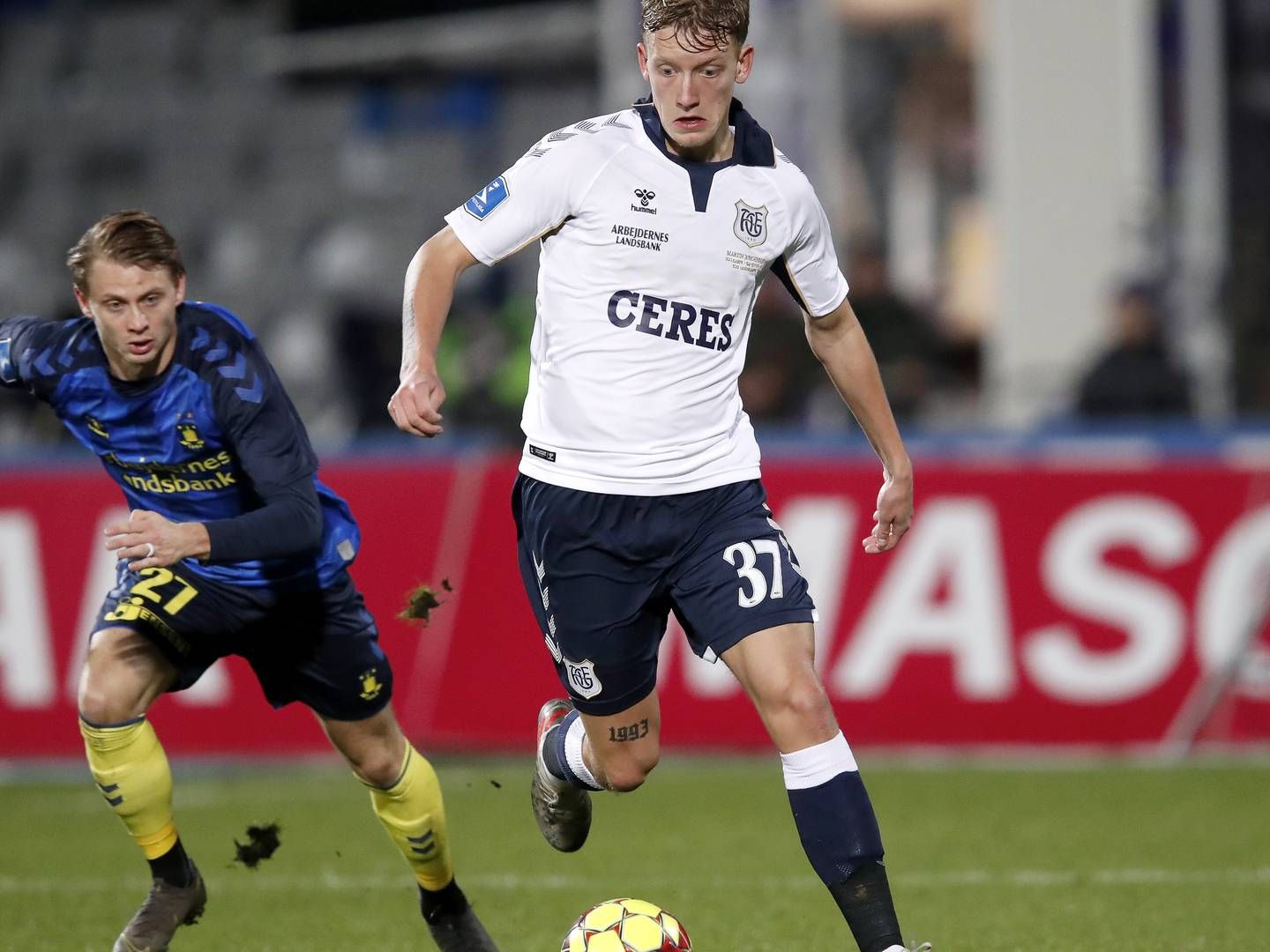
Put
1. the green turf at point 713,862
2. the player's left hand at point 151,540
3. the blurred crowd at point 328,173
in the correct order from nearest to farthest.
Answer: the player's left hand at point 151,540
the green turf at point 713,862
the blurred crowd at point 328,173

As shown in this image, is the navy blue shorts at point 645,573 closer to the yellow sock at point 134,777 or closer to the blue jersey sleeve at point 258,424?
the blue jersey sleeve at point 258,424

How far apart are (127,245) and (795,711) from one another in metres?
2.18

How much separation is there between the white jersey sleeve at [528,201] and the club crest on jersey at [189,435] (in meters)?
1.05

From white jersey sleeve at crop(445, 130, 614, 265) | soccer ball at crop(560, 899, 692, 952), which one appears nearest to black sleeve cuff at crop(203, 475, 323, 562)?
white jersey sleeve at crop(445, 130, 614, 265)

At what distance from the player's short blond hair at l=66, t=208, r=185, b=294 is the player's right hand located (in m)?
1.16

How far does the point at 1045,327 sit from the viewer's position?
55.3ft

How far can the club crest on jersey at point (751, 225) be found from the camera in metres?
5.23

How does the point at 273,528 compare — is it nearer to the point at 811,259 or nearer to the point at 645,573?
the point at 645,573

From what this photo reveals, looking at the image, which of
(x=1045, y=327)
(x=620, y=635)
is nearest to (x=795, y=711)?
(x=620, y=635)

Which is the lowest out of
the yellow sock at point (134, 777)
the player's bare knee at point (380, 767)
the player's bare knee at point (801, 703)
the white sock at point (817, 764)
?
the player's bare knee at point (380, 767)

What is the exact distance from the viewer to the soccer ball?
5.18 metres

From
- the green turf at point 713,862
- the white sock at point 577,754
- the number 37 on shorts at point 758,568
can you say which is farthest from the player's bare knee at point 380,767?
the number 37 on shorts at point 758,568

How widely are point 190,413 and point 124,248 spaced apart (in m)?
0.50

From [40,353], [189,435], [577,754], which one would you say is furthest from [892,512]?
[40,353]
